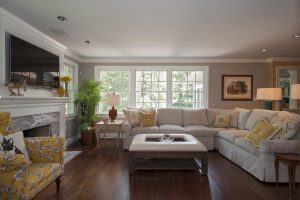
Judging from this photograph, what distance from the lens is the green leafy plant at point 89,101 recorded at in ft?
19.2

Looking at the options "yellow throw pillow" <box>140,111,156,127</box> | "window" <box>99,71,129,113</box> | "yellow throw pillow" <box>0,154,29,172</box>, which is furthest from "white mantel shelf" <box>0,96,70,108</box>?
"window" <box>99,71,129,113</box>

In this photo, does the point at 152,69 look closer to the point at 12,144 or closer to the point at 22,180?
the point at 12,144

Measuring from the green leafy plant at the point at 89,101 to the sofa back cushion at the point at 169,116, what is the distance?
5.74 feet

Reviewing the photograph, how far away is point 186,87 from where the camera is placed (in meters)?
6.66

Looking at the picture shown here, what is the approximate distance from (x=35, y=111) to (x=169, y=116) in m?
3.19

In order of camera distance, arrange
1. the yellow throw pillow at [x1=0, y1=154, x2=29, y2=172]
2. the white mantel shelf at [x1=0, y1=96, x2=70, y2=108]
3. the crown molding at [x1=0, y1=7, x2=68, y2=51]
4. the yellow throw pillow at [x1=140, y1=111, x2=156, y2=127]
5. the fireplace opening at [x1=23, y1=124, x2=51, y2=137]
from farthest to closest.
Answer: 1. the yellow throw pillow at [x1=140, y1=111, x2=156, y2=127]
2. the fireplace opening at [x1=23, y1=124, x2=51, y2=137]
3. the crown molding at [x1=0, y1=7, x2=68, y2=51]
4. the white mantel shelf at [x1=0, y1=96, x2=70, y2=108]
5. the yellow throw pillow at [x1=0, y1=154, x2=29, y2=172]

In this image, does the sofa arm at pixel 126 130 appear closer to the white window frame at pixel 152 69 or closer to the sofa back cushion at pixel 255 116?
the white window frame at pixel 152 69

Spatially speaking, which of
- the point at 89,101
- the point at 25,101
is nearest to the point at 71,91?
the point at 89,101

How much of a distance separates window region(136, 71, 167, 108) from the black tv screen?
261 cm

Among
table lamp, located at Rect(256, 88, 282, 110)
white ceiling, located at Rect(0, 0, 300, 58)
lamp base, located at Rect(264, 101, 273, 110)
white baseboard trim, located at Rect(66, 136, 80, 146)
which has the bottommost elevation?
white baseboard trim, located at Rect(66, 136, 80, 146)

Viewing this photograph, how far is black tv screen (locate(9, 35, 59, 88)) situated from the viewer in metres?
3.27

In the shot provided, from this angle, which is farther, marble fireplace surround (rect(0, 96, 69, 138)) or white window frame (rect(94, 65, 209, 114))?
white window frame (rect(94, 65, 209, 114))

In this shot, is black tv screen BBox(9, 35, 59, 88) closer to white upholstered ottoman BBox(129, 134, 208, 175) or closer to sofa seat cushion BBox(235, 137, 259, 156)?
white upholstered ottoman BBox(129, 134, 208, 175)

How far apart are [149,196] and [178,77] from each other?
14.6 feet
